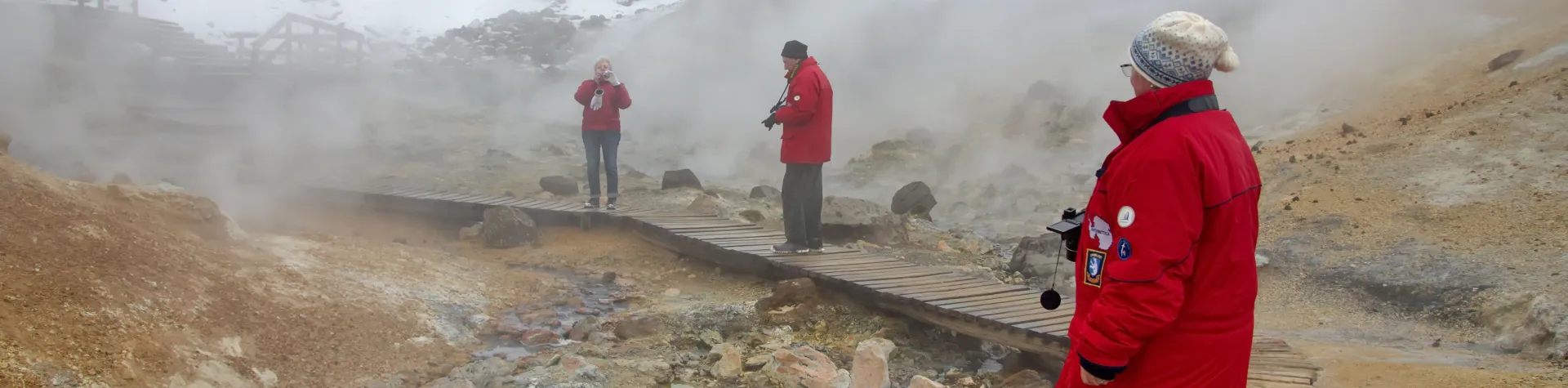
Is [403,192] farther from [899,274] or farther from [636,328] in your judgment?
[899,274]

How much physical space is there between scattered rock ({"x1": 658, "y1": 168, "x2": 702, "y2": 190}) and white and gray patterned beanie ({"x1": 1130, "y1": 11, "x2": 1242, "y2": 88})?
8.45 meters

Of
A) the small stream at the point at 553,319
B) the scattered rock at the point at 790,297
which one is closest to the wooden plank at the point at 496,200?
the small stream at the point at 553,319

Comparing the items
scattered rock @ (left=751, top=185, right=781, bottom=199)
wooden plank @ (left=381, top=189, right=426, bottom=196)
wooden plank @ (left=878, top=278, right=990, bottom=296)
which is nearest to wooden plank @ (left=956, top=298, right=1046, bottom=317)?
wooden plank @ (left=878, top=278, right=990, bottom=296)

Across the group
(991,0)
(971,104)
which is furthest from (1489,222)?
(991,0)

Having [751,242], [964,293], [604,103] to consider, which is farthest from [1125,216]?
[604,103]

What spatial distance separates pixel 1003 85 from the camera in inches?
643

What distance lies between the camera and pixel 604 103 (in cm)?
830

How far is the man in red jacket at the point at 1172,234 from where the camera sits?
193cm

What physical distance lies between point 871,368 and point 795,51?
2374mm

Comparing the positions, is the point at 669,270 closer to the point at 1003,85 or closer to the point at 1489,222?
the point at 1489,222

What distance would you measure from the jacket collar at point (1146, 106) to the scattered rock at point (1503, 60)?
29.9 ft

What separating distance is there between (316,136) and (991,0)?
11.6 m

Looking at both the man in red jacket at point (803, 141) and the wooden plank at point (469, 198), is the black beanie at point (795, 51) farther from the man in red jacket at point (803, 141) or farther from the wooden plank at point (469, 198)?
the wooden plank at point (469, 198)

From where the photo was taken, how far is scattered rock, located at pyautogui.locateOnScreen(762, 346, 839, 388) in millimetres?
4379
